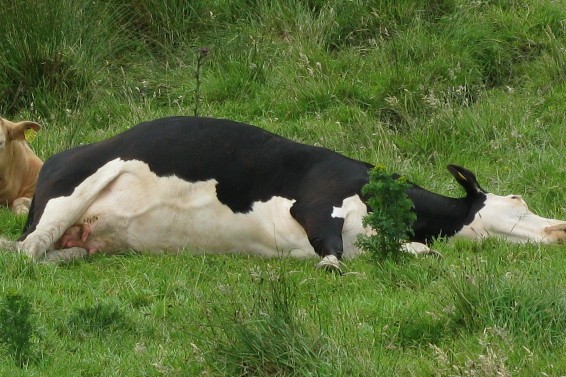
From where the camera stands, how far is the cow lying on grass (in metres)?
11.0

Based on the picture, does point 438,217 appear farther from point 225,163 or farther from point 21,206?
point 21,206

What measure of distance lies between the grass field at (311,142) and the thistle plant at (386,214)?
0.18 m

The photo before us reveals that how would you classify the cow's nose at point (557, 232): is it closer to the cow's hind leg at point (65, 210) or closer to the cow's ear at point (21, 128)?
the cow's hind leg at point (65, 210)

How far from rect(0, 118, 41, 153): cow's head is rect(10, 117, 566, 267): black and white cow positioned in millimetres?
1743

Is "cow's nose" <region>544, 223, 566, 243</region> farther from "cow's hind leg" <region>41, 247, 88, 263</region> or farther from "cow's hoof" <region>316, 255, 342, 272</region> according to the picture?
"cow's hind leg" <region>41, 247, 88, 263</region>

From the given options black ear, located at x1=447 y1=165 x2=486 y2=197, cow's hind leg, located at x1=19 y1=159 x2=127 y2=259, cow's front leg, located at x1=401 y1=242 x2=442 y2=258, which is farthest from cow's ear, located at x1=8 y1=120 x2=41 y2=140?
cow's front leg, located at x1=401 y1=242 x2=442 y2=258

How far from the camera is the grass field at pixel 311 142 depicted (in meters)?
6.25

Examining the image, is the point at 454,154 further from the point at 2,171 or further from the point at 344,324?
the point at 344,324

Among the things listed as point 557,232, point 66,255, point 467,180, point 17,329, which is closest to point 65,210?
point 66,255

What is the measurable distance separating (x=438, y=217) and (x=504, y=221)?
Result: 459 mm

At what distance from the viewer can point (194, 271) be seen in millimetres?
8414

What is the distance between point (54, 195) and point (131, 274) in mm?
1028

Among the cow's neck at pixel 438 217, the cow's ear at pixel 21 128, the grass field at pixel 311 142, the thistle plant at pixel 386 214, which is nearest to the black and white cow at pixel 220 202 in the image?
the cow's neck at pixel 438 217

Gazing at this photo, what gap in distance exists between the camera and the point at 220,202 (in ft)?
29.5
